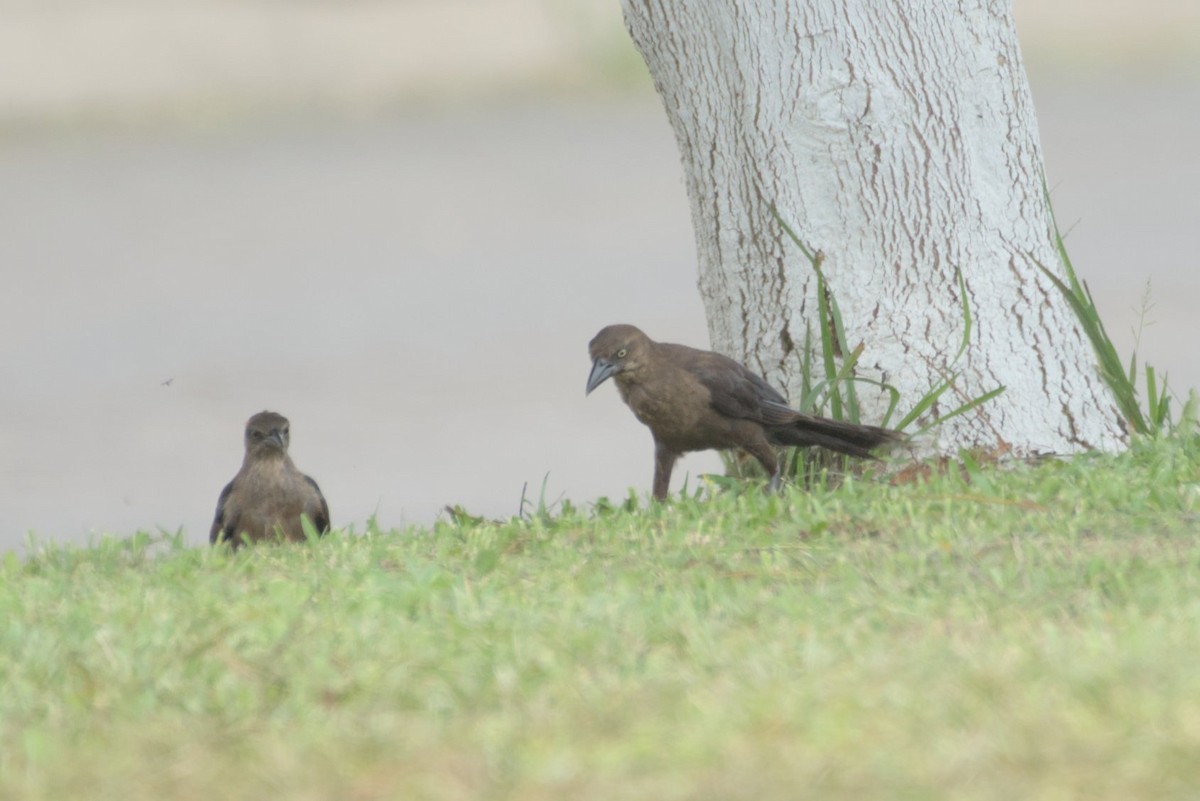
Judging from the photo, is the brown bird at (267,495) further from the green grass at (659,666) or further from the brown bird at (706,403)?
the green grass at (659,666)

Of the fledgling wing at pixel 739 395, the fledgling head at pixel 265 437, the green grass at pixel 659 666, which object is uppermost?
the fledgling head at pixel 265 437

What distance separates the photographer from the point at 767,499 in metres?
5.82

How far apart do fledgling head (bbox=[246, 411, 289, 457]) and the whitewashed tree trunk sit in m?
2.47

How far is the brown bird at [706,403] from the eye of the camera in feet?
23.2

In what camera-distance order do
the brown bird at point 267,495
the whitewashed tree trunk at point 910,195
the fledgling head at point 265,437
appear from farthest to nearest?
the fledgling head at point 265,437, the brown bird at point 267,495, the whitewashed tree trunk at point 910,195

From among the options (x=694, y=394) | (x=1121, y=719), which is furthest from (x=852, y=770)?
(x=694, y=394)

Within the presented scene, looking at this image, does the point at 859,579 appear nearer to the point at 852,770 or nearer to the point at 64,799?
the point at 852,770

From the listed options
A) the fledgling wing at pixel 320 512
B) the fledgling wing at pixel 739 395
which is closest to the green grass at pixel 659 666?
the fledgling wing at pixel 739 395

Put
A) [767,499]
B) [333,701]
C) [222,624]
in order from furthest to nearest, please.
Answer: [767,499] < [222,624] < [333,701]

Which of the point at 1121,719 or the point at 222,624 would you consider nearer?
the point at 1121,719

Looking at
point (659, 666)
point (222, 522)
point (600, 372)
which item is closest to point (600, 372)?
point (600, 372)

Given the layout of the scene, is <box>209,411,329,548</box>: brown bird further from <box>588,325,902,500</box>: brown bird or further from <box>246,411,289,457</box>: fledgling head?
<box>588,325,902,500</box>: brown bird

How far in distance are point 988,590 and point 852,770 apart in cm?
146

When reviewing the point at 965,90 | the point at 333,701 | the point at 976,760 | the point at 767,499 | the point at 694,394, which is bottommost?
the point at 976,760
